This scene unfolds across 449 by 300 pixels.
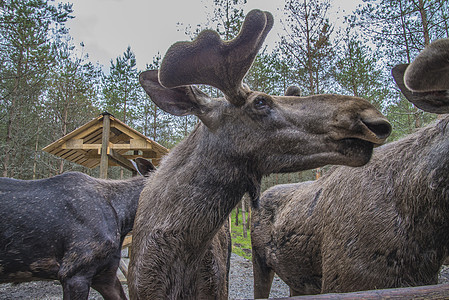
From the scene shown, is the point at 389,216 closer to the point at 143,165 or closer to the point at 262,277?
the point at 262,277

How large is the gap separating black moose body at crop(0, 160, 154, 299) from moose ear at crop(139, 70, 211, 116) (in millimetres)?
2292

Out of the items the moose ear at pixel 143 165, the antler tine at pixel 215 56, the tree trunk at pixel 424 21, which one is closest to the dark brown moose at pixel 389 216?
the antler tine at pixel 215 56

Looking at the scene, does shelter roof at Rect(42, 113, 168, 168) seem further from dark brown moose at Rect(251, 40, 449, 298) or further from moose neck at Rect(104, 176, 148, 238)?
Answer: dark brown moose at Rect(251, 40, 449, 298)

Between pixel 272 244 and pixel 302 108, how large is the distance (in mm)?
2193

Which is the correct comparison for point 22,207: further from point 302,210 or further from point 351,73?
point 351,73

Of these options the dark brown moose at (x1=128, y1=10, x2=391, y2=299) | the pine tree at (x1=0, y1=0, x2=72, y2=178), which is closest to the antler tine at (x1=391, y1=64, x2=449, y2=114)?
the dark brown moose at (x1=128, y1=10, x2=391, y2=299)

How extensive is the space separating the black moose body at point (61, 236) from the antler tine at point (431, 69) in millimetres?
3513

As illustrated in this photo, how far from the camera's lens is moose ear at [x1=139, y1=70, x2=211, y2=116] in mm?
2068

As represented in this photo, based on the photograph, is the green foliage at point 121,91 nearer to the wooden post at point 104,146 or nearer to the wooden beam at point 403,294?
the wooden post at point 104,146

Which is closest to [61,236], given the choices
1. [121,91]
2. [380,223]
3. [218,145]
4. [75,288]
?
Answer: [75,288]

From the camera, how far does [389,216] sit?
82.9 inches

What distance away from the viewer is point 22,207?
4027mm

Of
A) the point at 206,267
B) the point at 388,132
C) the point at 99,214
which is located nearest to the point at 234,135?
the point at 388,132

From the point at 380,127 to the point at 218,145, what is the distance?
3.30ft
